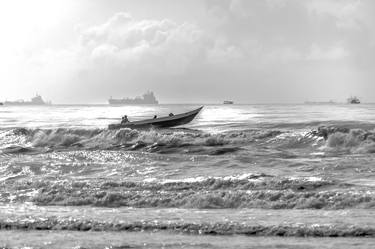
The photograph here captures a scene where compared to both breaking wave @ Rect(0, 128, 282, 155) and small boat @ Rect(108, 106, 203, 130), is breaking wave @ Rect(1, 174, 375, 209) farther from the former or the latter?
small boat @ Rect(108, 106, 203, 130)

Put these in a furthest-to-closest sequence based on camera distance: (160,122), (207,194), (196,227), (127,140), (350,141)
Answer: (160,122) < (127,140) < (350,141) < (207,194) < (196,227)

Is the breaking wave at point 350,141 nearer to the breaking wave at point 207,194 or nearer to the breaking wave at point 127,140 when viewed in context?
the breaking wave at point 127,140

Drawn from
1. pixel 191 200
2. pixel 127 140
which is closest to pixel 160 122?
pixel 127 140

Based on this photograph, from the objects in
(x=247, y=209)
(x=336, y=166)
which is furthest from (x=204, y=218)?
(x=336, y=166)

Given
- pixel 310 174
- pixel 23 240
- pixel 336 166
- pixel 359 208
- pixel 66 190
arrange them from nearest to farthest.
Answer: pixel 23 240 < pixel 359 208 < pixel 66 190 < pixel 310 174 < pixel 336 166

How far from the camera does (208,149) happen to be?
3111 cm

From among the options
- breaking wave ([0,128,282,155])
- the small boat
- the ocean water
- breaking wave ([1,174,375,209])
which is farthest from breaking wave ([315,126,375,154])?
the small boat

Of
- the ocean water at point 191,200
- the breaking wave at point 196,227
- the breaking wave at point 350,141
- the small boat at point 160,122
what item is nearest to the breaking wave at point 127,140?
the ocean water at point 191,200

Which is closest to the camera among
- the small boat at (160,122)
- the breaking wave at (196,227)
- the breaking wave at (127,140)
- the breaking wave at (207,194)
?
the breaking wave at (196,227)

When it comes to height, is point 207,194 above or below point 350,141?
below

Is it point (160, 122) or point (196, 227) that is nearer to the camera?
point (196, 227)

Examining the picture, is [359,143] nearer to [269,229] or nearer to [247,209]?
[247,209]

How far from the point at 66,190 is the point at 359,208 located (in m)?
8.90

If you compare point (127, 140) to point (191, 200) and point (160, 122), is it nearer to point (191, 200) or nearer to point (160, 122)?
point (160, 122)
